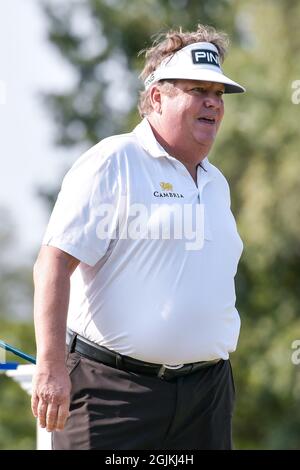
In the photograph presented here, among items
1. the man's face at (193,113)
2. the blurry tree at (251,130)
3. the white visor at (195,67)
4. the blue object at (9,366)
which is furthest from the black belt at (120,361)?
the blurry tree at (251,130)

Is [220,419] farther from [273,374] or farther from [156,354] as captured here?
[273,374]

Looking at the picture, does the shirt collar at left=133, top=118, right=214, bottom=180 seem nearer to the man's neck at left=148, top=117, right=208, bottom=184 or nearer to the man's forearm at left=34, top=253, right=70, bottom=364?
the man's neck at left=148, top=117, right=208, bottom=184

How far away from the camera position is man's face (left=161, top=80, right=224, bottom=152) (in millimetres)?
4074

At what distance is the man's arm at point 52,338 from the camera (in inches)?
141

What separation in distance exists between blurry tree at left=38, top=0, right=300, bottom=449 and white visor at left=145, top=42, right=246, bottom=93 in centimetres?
776

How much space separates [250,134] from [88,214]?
32.5ft

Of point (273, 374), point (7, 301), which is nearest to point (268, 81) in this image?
point (273, 374)

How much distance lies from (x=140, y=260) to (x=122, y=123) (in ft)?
39.1

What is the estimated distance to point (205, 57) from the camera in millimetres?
4168

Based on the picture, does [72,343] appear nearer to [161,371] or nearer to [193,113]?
[161,371]

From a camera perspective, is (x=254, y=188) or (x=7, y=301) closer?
(x=254, y=188)

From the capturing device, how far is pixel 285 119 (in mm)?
12984

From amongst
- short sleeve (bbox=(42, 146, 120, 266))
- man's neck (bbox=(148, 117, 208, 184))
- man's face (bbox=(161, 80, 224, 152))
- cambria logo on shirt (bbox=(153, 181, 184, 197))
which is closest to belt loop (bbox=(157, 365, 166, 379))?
short sleeve (bbox=(42, 146, 120, 266))

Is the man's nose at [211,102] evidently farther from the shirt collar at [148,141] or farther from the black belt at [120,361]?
the black belt at [120,361]
